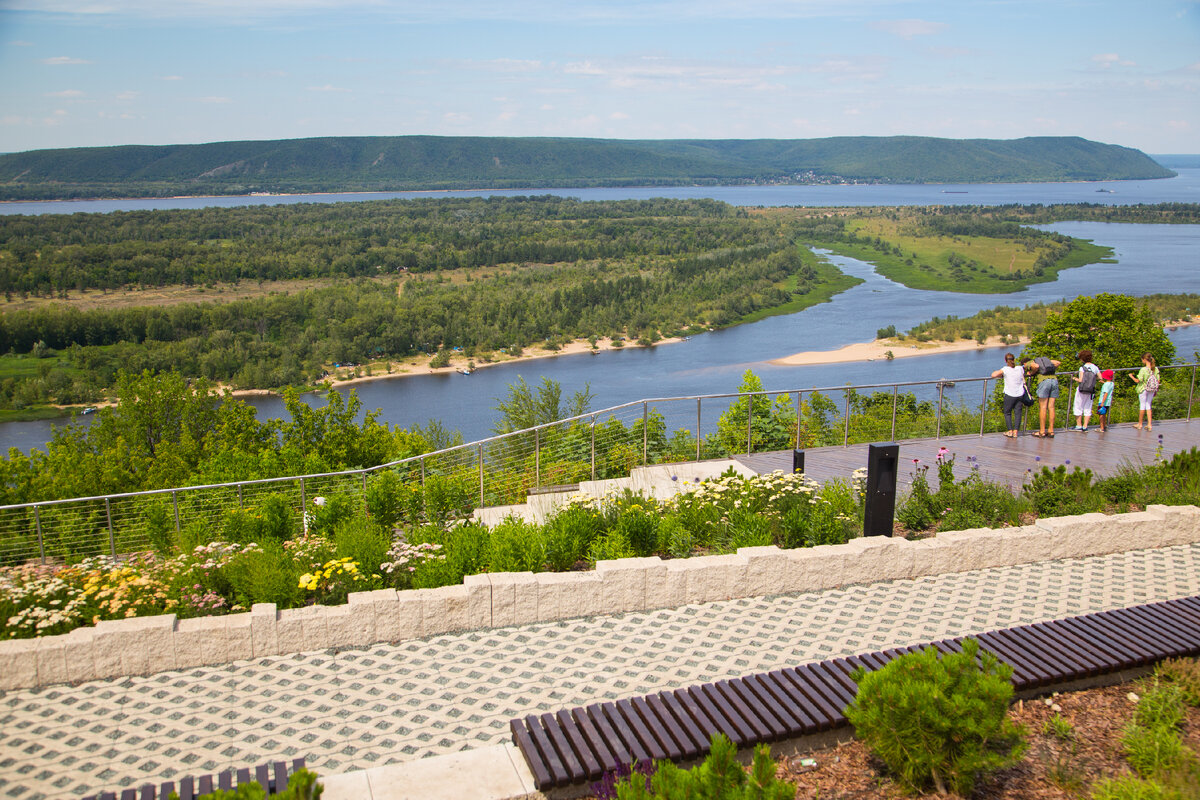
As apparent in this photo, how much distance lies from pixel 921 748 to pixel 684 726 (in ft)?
3.99

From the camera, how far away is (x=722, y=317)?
88500mm

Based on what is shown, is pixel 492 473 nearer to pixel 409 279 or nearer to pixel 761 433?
pixel 761 433

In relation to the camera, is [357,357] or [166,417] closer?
[166,417]

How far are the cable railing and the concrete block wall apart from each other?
6.71ft

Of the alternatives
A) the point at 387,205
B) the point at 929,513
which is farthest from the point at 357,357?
the point at 387,205

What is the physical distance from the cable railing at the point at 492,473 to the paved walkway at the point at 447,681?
256 centimetres

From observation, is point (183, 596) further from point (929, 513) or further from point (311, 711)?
point (929, 513)

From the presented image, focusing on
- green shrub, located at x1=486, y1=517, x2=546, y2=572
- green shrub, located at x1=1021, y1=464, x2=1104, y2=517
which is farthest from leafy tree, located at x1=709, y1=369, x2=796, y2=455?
green shrub, located at x1=486, y1=517, x2=546, y2=572

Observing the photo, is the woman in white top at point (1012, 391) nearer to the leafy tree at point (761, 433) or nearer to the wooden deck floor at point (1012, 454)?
the wooden deck floor at point (1012, 454)

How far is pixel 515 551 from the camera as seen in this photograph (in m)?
7.50

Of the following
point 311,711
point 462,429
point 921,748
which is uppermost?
point 921,748

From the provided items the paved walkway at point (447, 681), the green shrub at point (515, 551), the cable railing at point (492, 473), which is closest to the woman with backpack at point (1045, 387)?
the cable railing at point (492, 473)

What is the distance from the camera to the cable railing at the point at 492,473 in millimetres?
9125

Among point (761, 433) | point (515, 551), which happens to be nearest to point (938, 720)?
point (515, 551)
